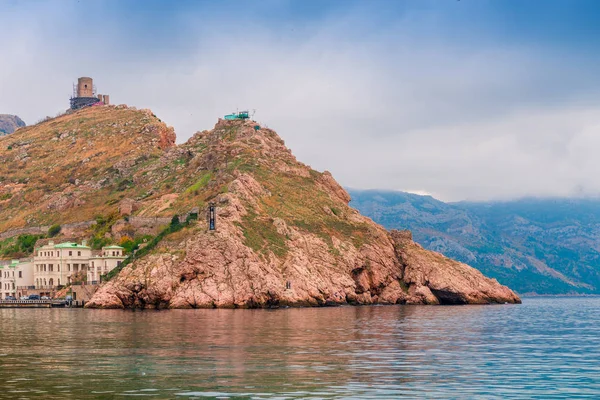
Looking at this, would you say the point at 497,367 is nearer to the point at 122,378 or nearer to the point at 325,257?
the point at 122,378

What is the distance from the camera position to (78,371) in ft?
219

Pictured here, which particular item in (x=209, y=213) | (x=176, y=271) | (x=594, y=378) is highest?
(x=209, y=213)

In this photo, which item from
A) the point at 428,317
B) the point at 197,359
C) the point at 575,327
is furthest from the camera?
the point at 428,317

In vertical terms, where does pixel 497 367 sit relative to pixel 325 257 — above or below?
below

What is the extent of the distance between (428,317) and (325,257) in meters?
57.7

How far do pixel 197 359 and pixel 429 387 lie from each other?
75.1 ft

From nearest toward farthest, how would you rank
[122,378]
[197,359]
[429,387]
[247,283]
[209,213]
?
[429,387] → [122,378] → [197,359] → [247,283] → [209,213]

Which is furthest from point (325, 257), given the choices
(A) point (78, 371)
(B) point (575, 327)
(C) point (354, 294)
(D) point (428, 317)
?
(A) point (78, 371)

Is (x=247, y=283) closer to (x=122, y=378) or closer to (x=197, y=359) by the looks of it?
(x=197, y=359)

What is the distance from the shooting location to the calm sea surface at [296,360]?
188 feet

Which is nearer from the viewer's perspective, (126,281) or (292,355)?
(292,355)

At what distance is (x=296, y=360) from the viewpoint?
72.9m

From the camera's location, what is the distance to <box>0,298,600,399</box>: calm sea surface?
5719 cm

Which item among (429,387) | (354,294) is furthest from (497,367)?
(354,294)
